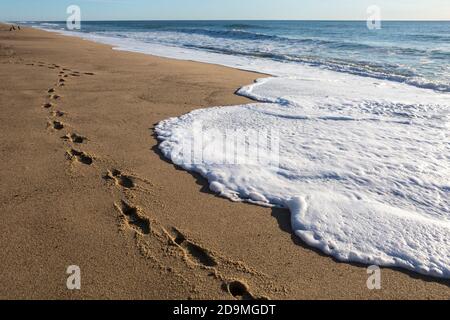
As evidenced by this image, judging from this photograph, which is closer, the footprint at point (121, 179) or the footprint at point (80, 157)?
the footprint at point (121, 179)

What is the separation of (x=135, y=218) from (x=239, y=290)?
107cm

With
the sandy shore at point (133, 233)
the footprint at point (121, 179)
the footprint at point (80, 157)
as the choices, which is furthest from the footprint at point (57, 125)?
the footprint at point (121, 179)

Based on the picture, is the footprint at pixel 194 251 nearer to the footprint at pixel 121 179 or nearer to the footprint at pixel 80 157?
the footprint at pixel 121 179

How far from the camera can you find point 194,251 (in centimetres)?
256

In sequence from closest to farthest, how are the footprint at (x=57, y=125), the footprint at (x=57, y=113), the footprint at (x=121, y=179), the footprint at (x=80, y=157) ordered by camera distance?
the footprint at (x=121, y=179), the footprint at (x=80, y=157), the footprint at (x=57, y=125), the footprint at (x=57, y=113)

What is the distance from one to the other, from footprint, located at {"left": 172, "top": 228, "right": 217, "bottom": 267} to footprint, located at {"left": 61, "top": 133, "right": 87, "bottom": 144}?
2.24 m

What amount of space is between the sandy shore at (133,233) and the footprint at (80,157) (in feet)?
0.03

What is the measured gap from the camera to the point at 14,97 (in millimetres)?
6230

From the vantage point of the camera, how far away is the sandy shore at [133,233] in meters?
2.24

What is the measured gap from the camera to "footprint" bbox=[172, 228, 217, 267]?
2.47m

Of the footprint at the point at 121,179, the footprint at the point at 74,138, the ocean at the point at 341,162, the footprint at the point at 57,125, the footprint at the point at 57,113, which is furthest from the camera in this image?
the footprint at the point at 57,113

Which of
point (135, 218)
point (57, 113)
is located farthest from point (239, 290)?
point (57, 113)

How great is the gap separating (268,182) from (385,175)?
3.79 ft

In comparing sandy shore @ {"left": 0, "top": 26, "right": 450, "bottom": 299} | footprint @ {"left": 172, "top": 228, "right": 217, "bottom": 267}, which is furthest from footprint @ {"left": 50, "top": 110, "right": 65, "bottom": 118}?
footprint @ {"left": 172, "top": 228, "right": 217, "bottom": 267}
